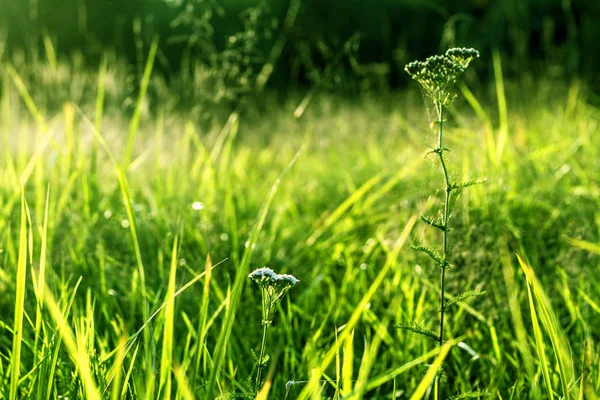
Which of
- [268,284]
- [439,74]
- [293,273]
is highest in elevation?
[439,74]

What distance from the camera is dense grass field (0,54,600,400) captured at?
1121 mm

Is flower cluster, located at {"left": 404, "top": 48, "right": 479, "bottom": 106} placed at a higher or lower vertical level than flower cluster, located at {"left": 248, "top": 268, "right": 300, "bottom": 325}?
higher

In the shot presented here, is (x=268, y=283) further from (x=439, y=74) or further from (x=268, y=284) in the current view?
(x=439, y=74)

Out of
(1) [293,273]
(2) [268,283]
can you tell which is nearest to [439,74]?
(2) [268,283]

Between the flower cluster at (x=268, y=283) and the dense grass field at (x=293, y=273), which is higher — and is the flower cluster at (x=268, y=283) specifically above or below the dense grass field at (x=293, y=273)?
above

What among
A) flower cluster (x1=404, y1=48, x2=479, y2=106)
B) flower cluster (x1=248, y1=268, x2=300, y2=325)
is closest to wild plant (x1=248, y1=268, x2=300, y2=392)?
flower cluster (x1=248, y1=268, x2=300, y2=325)

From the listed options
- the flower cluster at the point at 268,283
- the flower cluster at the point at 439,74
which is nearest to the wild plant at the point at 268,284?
the flower cluster at the point at 268,283

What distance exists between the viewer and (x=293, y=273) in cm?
202

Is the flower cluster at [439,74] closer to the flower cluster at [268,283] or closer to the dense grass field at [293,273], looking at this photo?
the dense grass field at [293,273]

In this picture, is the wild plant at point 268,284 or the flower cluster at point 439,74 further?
the flower cluster at point 439,74

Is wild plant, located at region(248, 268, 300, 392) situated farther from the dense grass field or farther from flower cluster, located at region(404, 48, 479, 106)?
flower cluster, located at region(404, 48, 479, 106)

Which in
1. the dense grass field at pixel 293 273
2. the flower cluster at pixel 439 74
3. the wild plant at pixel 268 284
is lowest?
the dense grass field at pixel 293 273

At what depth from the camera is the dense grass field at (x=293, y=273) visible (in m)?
1.12

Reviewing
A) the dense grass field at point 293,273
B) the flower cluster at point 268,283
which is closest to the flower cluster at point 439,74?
the dense grass field at point 293,273
